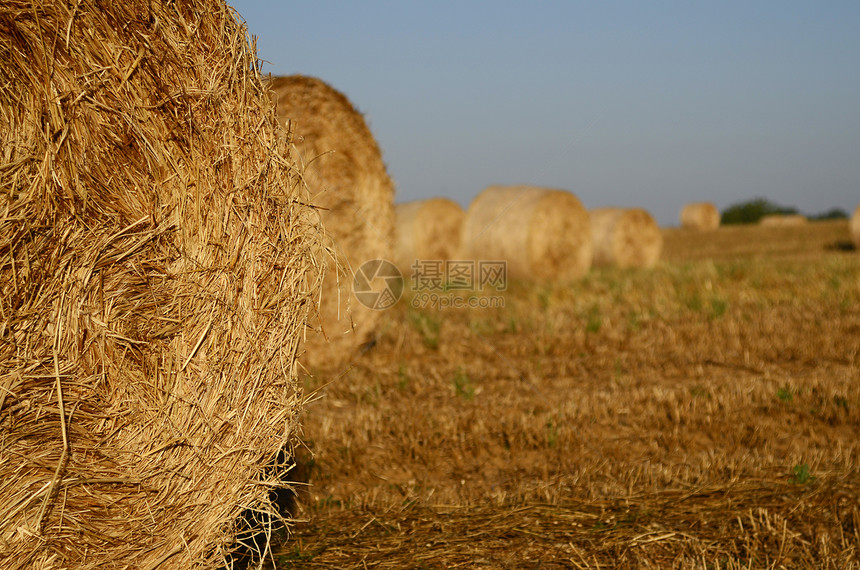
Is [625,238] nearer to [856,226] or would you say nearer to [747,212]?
[856,226]

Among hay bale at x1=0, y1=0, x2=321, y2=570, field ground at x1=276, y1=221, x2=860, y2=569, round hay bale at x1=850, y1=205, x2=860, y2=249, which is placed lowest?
field ground at x1=276, y1=221, x2=860, y2=569

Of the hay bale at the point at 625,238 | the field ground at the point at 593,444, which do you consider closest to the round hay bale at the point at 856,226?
the hay bale at the point at 625,238

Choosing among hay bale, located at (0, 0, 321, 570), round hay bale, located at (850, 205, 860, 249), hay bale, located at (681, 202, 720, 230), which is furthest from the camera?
hay bale, located at (681, 202, 720, 230)

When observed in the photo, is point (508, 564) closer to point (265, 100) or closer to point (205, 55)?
point (265, 100)

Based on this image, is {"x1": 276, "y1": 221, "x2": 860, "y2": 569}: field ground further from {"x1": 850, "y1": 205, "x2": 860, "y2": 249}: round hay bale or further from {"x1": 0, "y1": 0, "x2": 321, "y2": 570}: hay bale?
{"x1": 850, "y1": 205, "x2": 860, "y2": 249}: round hay bale

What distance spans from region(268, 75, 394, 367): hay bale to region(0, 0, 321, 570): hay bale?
3448 millimetres

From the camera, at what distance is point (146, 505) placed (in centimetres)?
272

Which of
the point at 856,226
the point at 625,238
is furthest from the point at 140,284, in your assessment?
the point at 856,226

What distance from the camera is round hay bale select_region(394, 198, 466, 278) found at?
14734 mm

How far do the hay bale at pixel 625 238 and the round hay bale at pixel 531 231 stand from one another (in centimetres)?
261

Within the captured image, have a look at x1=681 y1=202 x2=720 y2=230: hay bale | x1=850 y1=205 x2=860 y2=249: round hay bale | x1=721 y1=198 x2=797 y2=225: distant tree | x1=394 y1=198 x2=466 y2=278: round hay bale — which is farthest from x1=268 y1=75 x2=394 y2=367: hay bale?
x1=721 y1=198 x2=797 y2=225: distant tree

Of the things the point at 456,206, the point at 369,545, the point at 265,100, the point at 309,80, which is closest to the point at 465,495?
the point at 369,545

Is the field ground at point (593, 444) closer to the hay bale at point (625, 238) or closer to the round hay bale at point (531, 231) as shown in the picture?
the round hay bale at point (531, 231)

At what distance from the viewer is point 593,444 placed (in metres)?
4.75
